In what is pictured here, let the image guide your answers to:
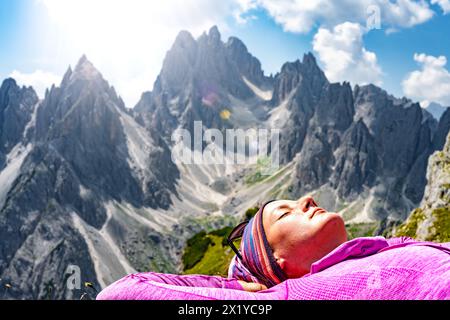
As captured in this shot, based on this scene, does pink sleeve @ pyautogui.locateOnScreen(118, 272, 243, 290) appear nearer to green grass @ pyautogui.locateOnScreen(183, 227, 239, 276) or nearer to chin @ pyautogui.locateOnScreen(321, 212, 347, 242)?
chin @ pyautogui.locateOnScreen(321, 212, 347, 242)

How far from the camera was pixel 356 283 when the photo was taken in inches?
150

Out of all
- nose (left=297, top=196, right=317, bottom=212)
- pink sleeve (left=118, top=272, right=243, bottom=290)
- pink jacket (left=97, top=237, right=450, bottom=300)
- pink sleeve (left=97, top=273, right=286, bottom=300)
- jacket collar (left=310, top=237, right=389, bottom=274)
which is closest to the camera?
pink jacket (left=97, top=237, right=450, bottom=300)

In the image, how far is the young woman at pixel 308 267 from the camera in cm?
375

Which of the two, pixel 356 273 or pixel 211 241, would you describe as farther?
pixel 211 241

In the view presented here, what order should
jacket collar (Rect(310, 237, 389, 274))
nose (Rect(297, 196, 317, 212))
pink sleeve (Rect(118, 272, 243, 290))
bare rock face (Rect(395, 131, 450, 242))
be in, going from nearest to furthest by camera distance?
jacket collar (Rect(310, 237, 389, 274)) → pink sleeve (Rect(118, 272, 243, 290)) → nose (Rect(297, 196, 317, 212)) → bare rock face (Rect(395, 131, 450, 242))

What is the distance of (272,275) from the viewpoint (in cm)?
504

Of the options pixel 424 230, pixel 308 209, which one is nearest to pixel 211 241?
pixel 424 230

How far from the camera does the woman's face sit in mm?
4938

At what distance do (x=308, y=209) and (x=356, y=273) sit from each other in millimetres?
1475

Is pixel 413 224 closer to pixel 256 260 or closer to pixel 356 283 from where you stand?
pixel 256 260

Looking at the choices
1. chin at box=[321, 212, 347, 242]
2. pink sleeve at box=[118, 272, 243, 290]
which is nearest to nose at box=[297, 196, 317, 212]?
chin at box=[321, 212, 347, 242]
